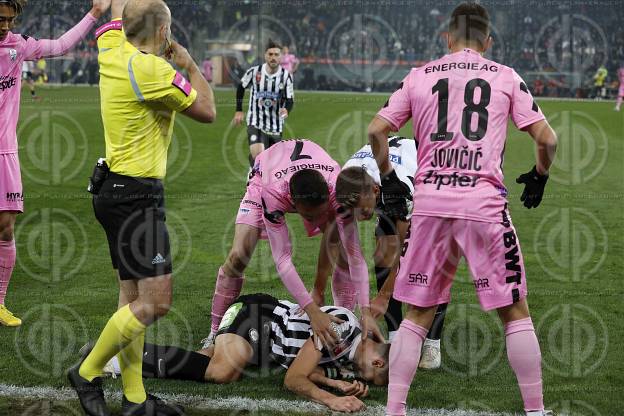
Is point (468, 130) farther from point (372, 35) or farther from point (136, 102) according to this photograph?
point (372, 35)

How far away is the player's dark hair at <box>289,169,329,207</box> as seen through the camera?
4.66 meters

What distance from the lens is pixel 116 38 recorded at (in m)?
4.35

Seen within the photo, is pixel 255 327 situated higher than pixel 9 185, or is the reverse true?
pixel 9 185

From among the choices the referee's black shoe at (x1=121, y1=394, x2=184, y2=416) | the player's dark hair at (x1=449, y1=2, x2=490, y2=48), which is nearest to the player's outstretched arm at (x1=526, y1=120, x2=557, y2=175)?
the player's dark hair at (x1=449, y1=2, x2=490, y2=48)

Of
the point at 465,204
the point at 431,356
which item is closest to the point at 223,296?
the point at 431,356

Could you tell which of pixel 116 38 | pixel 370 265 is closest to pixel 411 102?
pixel 116 38

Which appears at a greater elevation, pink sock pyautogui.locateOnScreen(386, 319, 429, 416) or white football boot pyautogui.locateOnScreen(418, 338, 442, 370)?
pink sock pyautogui.locateOnScreen(386, 319, 429, 416)

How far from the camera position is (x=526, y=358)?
405 cm

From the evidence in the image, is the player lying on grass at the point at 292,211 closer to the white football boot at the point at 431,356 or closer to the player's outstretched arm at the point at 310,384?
the player's outstretched arm at the point at 310,384

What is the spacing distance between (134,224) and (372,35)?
40.7m

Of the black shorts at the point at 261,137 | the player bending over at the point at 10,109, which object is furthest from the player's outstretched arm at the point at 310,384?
the black shorts at the point at 261,137

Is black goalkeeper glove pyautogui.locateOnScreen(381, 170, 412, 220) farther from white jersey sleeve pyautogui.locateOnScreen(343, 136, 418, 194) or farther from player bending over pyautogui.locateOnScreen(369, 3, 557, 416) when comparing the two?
player bending over pyautogui.locateOnScreen(369, 3, 557, 416)

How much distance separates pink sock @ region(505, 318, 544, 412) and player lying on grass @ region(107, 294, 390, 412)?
1008 mm

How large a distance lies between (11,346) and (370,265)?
3.67 m
